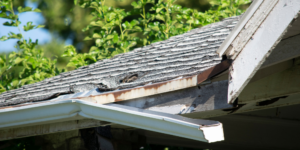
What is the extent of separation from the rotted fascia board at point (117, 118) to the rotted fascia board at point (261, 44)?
218 millimetres

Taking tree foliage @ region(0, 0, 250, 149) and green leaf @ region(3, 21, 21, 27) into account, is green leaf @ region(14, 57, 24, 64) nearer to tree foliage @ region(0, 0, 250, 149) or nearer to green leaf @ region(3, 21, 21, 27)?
tree foliage @ region(0, 0, 250, 149)

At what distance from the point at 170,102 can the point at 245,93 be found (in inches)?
18.3

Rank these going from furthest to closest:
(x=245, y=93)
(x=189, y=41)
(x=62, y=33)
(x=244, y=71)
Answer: (x=62, y=33), (x=189, y=41), (x=245, y=93), (x=244, y=71)

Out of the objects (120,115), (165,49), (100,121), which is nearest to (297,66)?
(120,115)

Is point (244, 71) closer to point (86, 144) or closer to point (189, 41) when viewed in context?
point (86, 144)

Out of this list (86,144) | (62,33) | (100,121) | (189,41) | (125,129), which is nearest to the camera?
(100,121)

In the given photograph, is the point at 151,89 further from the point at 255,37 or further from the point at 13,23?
the point at 13,23

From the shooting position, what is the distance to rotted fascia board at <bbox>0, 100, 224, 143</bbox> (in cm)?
143

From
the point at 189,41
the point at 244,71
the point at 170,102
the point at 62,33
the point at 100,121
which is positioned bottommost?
the point at 100,121

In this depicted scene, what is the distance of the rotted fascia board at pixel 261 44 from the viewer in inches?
46.9

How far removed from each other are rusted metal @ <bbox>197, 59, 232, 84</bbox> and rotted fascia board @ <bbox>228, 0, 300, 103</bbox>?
0.48 ft

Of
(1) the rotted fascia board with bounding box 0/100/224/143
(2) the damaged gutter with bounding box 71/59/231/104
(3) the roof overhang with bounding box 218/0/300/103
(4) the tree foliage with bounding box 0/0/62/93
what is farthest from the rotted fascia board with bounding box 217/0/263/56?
(4) the tree foliage with bounding box 0/0/62/93

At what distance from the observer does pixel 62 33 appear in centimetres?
942

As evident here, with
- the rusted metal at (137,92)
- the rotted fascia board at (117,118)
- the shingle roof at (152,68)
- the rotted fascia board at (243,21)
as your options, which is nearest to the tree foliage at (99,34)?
the shingle roof at (152,68)
